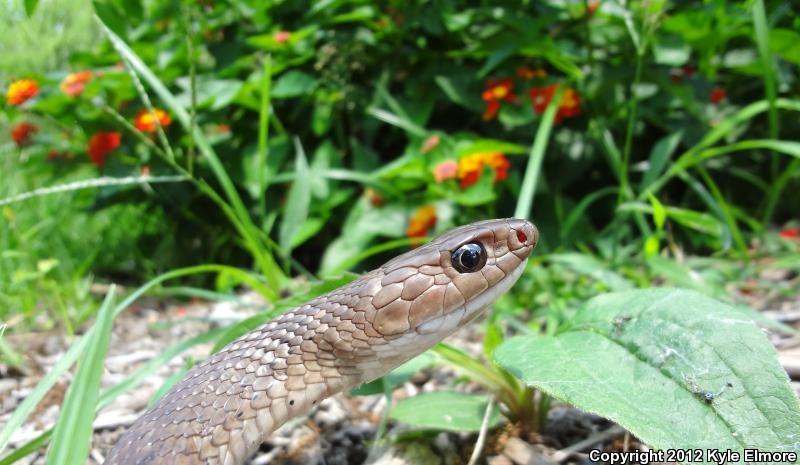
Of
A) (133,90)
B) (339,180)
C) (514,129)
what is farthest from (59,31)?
(514,129)

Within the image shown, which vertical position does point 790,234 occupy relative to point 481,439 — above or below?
below

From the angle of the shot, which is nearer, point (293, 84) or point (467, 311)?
point (467, 311)

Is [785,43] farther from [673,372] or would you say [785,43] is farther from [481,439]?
[481,439]

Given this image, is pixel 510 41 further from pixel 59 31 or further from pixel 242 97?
pixel 59 31

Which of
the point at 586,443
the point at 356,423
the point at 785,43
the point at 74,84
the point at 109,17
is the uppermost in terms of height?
the point at 109,17

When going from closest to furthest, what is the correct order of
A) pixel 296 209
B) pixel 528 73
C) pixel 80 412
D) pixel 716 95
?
pixel 80 412, pixel 296 209, pixel 528 73, pixel 716 95

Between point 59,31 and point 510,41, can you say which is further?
point 59,31

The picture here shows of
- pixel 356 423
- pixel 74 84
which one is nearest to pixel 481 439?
pixel 356 423
